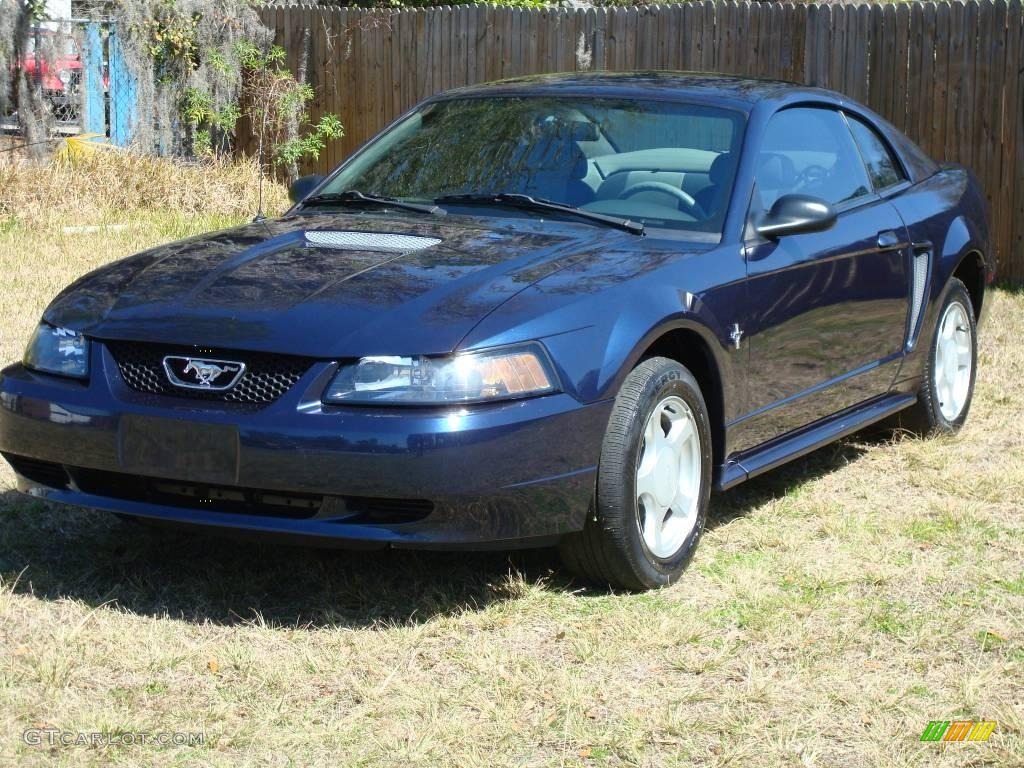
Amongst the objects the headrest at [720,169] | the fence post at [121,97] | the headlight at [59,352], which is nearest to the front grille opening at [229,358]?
the headlight at [59,352]

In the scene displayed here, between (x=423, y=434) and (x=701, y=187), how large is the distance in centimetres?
172

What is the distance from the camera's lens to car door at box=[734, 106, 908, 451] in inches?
197

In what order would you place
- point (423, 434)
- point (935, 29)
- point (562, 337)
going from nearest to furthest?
1. point (423, 434)
2. point (562, 337)
3. point (935, 29)

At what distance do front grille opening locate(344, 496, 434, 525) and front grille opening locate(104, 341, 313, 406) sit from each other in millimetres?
357

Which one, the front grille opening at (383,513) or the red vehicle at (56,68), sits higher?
the red vehicle at (56,68)

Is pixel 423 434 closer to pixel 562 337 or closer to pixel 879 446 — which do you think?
pixel 562 337

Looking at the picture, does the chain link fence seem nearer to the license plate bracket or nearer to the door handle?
the door handle

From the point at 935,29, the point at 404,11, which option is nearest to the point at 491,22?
the point at 404,11

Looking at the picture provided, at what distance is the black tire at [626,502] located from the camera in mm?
4238

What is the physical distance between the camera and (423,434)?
12.6ft

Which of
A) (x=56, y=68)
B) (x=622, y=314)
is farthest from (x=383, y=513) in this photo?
(x=56, y=68)

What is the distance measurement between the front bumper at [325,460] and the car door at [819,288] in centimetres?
105

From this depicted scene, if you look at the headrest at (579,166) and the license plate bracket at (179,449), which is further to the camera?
the headrest at (579,166)

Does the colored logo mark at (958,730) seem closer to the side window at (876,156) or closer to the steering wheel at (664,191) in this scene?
the steering wheel at (664,191)
